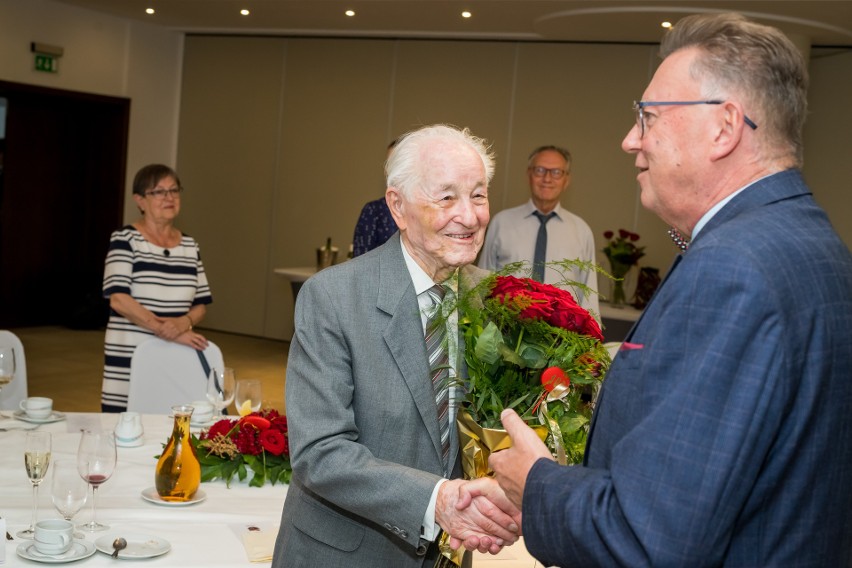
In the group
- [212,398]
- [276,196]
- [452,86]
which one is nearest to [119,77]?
[276,196]

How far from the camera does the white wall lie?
31.1ft

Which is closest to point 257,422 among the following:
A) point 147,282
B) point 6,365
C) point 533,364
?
point 6,365

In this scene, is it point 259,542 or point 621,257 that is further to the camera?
point 621,257

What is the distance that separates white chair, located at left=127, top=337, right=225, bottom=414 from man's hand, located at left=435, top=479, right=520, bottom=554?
233cm

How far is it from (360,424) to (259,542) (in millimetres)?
578

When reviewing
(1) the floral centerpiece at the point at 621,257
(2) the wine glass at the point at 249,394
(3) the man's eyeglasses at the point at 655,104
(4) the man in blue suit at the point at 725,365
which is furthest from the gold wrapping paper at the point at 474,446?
(1) the floral centerpiece at the point at 621,257

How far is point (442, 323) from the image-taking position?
1.91m

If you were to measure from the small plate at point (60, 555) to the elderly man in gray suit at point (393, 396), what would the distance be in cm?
44

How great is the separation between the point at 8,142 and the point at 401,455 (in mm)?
9529

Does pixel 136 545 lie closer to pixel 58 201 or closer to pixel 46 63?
pixel 46 63

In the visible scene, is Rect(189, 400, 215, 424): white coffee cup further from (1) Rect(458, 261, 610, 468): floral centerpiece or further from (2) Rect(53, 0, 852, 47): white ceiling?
(2) Rect(53, 0, 852, 47): white ceiling

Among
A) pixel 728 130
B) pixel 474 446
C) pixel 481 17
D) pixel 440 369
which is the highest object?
pixel 481 17

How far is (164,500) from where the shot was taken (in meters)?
2.44

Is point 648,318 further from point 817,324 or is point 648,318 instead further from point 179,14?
point 179,14
